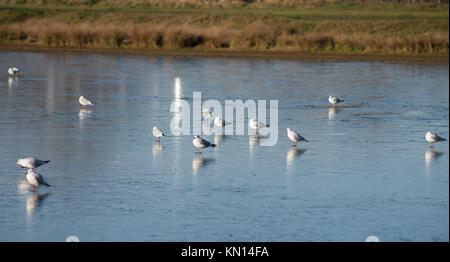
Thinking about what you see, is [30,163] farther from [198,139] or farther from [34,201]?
[198,139]

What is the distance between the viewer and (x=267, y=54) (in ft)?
139

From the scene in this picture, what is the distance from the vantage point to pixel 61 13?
62062 millimetres

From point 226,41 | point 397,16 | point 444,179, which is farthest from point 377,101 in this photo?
point 397,16

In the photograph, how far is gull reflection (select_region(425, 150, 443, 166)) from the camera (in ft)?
51.6

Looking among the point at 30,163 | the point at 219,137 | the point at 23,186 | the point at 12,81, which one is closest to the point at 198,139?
the point at 219,137

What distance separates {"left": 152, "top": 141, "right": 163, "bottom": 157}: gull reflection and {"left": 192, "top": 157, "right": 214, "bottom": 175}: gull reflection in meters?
0.97

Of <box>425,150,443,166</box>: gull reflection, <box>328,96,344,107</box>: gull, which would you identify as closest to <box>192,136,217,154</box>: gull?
<box>425,150,443,166</box>: gull reflection

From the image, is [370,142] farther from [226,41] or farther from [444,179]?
[226,41]

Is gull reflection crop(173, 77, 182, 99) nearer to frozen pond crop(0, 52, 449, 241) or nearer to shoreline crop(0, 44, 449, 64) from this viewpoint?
frozen pond crop(0, 52, 449, 241)

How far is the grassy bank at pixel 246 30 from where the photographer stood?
44062mm

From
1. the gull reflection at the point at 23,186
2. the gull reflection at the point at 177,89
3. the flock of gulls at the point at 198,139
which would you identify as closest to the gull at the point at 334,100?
the flock of gulls at the point at 198,139

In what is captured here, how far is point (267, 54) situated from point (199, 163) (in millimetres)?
27336

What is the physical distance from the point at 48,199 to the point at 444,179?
6.86m
